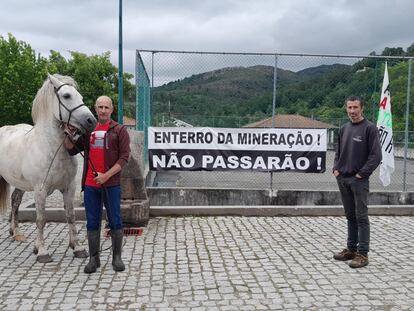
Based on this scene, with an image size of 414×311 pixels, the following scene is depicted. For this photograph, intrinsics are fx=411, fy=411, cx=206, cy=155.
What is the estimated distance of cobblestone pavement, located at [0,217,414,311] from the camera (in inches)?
167

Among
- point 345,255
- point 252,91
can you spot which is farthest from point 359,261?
point 252,91

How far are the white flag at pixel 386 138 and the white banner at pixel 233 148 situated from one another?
133cm

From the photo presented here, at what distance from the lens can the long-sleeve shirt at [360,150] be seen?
17.4 feet

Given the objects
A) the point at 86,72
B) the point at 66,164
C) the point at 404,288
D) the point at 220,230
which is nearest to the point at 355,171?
the point at 404,288

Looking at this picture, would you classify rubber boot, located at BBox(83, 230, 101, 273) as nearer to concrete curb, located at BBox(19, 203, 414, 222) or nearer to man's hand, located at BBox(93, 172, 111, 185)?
man's hand, located at BBox(93, 172, 111, 185)

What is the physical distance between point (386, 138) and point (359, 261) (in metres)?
4.78

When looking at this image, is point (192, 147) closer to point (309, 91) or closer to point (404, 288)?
point (309, 91)

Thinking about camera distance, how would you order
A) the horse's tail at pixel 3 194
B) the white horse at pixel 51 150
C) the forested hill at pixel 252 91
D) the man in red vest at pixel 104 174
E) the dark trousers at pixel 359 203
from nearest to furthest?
the man in red vest at pixel 104 174 < the white horse at pixel 51 150 < the dark trousers at pixel 359 203 < the horse's tail at pixel 3 194 < the forested hill at pixel 252 91

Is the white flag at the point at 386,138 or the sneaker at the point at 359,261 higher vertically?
the white flag at the point at 386,138

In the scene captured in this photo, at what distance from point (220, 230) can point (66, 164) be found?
2918 millimetres

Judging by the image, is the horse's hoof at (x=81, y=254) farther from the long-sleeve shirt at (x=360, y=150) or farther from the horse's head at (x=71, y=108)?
the long-sleeve shirt at (x=360, y=150)

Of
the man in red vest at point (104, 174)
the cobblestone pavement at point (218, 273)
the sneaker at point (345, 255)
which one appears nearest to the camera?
the cobblestone pavement at point (218, 273)

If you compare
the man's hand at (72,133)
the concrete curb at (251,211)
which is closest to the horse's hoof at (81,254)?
the man's hand at (72,133)

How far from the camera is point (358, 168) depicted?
546 cm
